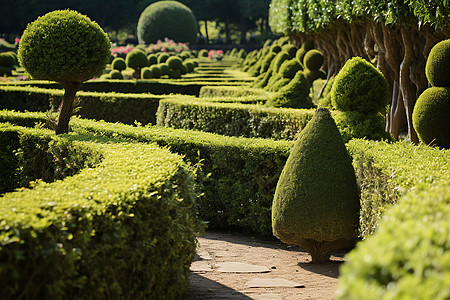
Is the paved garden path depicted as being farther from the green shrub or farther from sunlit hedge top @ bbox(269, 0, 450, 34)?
sunlit hedge top @ bbox(269, 0, 450, 34)

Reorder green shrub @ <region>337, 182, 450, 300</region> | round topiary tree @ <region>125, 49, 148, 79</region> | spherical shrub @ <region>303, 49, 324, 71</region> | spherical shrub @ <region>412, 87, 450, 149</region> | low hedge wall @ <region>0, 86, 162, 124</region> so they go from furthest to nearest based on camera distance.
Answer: round topiary tree @ <region>125, 49, 148, 79</region>, spherical shrub @ <region>303, 49, 324, 71</region>, low hedge wall @ <region>0, 86, 162, 124</region>, spherical shrub @ <region>412, 87, 450, 149</region>, green shrub @ <region>337, 182, 450, 300</region>

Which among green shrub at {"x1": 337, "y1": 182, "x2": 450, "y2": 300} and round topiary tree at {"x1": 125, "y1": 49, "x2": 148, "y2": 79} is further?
round topiary tree at {"x1": 125, "y1": 49, "x2": 148, "y2": 79}

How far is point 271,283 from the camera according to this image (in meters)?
6.09

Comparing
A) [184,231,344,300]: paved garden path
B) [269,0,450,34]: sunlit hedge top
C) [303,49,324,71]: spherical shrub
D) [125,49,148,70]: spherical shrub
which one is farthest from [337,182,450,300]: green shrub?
[125,49,148,70]: spherical shrub

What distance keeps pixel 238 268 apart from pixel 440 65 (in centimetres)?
457

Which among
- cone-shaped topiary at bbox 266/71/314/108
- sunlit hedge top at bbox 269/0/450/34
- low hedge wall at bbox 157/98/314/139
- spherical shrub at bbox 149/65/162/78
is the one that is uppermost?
sunlit hedge top at bbox 269/0/450/34

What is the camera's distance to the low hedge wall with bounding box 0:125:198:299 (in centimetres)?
326

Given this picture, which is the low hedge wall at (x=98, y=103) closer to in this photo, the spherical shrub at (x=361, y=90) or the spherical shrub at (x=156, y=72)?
the spherical shrub at (x=361, y=90)

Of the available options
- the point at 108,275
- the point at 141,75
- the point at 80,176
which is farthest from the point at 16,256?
the point at 141,75

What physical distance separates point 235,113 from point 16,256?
29.5ft

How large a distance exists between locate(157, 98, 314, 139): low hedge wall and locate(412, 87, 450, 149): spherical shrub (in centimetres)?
202

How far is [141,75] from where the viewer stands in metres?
28.4

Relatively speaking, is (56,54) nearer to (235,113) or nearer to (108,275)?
(235,113)

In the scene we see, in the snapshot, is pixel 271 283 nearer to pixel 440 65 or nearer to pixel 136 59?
pixel 440 65
